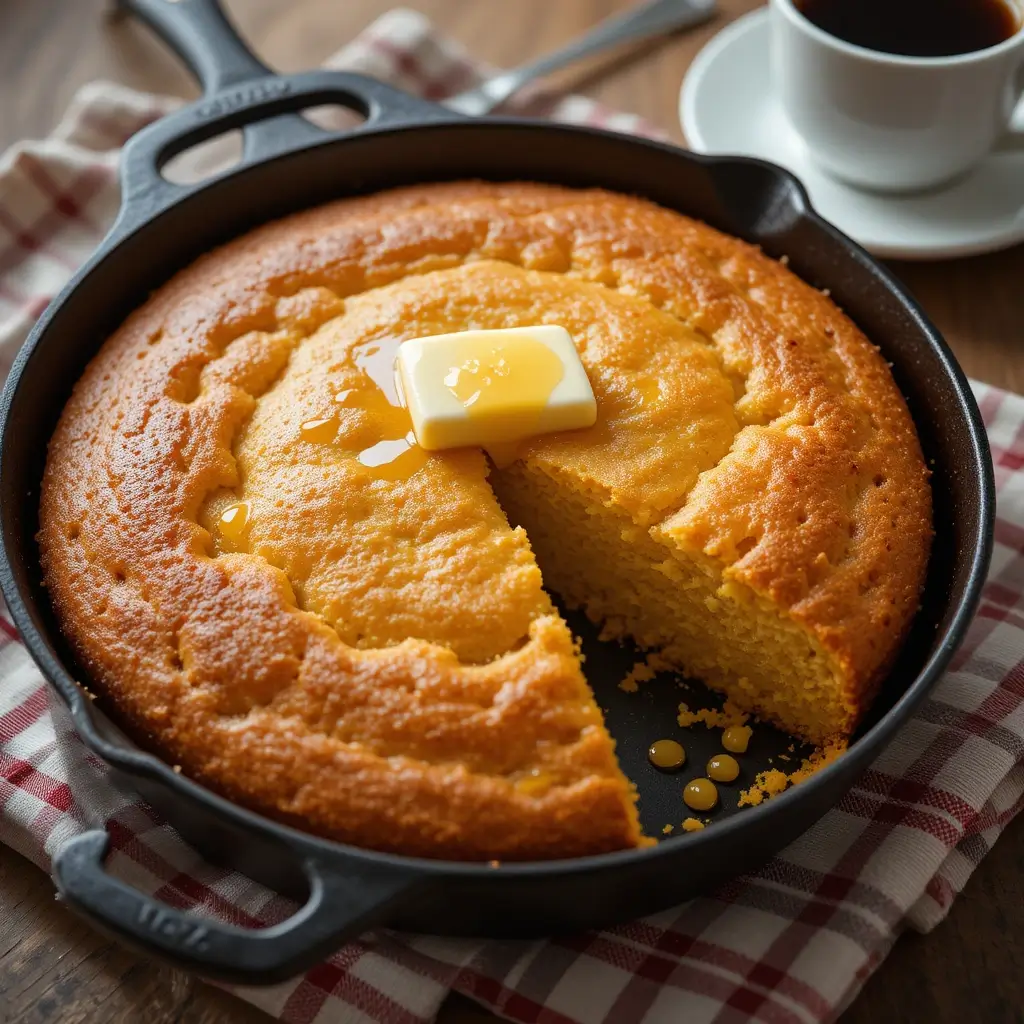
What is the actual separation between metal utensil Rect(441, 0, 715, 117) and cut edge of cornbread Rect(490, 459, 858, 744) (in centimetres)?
191

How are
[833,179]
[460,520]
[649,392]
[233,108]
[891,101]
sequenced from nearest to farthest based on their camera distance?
[460,520], [649,392], [233,108], [891,101], [833,179]

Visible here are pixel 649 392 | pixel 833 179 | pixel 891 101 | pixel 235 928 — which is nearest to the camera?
pixel 235 928

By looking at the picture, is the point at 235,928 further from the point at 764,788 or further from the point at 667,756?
the point at 764,788

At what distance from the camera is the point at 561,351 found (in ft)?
9.52

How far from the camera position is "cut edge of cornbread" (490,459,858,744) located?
274 centimetres

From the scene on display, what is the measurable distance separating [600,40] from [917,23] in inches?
50.1

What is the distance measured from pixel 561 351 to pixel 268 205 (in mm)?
1220

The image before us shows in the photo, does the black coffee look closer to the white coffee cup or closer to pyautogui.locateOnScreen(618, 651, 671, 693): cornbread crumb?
the white coffee cup

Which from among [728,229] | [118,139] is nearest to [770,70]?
[728,229]

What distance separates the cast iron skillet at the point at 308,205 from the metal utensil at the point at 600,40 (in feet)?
2.81

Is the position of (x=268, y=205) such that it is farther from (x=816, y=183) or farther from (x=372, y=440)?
(x=816, y=183)

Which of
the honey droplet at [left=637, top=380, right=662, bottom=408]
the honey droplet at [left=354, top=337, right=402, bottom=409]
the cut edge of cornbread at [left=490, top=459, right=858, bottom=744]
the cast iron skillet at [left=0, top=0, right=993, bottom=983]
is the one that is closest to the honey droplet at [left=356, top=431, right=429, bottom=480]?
the honey droplet at [left=354, top=337, right=402, bottom=409]

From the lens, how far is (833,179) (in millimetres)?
4117

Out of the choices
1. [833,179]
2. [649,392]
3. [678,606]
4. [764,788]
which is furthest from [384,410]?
[833,179]
